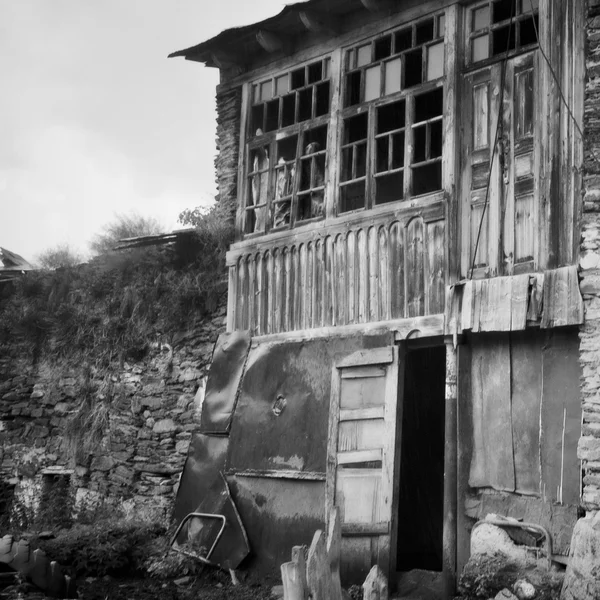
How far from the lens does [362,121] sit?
1173 centimetres

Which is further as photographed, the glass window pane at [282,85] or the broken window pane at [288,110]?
the glass window pane at [282,85]

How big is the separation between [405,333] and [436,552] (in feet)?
10.7

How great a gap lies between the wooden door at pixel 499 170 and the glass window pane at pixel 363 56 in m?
1.66

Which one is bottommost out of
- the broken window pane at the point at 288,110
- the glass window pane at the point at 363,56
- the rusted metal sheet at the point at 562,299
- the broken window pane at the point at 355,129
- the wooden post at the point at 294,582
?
the wooden post at the point at 294,582

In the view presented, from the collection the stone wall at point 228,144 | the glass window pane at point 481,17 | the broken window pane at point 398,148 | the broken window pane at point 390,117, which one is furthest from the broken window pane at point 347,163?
the glass window pane at point 481,17

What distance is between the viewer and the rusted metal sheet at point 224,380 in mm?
12172

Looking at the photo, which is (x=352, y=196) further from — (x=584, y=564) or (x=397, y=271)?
(x=584, y=564)

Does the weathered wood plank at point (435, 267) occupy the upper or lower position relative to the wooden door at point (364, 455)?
upper

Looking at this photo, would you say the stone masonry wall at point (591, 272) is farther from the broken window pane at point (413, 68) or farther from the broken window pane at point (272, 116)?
the broken window pane at point (272, 116)

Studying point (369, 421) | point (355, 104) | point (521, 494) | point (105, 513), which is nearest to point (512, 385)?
point (521, 494)

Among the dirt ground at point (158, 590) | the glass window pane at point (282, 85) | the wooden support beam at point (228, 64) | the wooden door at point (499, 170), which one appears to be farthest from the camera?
the wooden support beam at point (228, 64)

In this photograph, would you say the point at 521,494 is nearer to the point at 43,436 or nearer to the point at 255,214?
the point at 255,214

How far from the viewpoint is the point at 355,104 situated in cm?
1168

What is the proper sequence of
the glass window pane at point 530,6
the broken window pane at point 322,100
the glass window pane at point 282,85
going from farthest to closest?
the glass window pane at point 282,85, the broken window pane at point 322,100, the glass window pane at point 530,6
